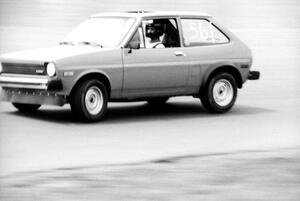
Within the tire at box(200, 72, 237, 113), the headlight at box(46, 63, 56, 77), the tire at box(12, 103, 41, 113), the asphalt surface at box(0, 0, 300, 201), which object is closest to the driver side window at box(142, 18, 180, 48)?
the tire at box(200, 72, 237, 113)

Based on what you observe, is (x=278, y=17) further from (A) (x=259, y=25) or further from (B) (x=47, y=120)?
(B) (x=47, y=120)

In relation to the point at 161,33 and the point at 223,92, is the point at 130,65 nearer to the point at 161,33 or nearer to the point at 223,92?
the point at 161,33

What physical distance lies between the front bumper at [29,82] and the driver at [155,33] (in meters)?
1.82

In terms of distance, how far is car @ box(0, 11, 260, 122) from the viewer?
12695mm

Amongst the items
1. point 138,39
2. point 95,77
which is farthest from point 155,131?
point 138,39

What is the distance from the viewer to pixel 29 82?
1279 cm

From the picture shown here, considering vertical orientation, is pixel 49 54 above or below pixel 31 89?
above

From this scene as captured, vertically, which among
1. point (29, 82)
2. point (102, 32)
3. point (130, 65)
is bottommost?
point (29, 82)

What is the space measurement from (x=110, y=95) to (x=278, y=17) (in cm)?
1615

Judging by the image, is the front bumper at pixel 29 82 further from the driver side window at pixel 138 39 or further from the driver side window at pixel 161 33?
the driver side window at pixel 161 33

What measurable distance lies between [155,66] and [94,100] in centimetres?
117

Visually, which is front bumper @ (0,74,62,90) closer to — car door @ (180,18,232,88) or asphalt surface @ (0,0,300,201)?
asphalt surface @ (0,0,300,201)

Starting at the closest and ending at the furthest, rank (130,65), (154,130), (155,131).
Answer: (155,131) → (154,130) → (130,65)

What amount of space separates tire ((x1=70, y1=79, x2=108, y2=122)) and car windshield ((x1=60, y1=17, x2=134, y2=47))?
0.75 m
